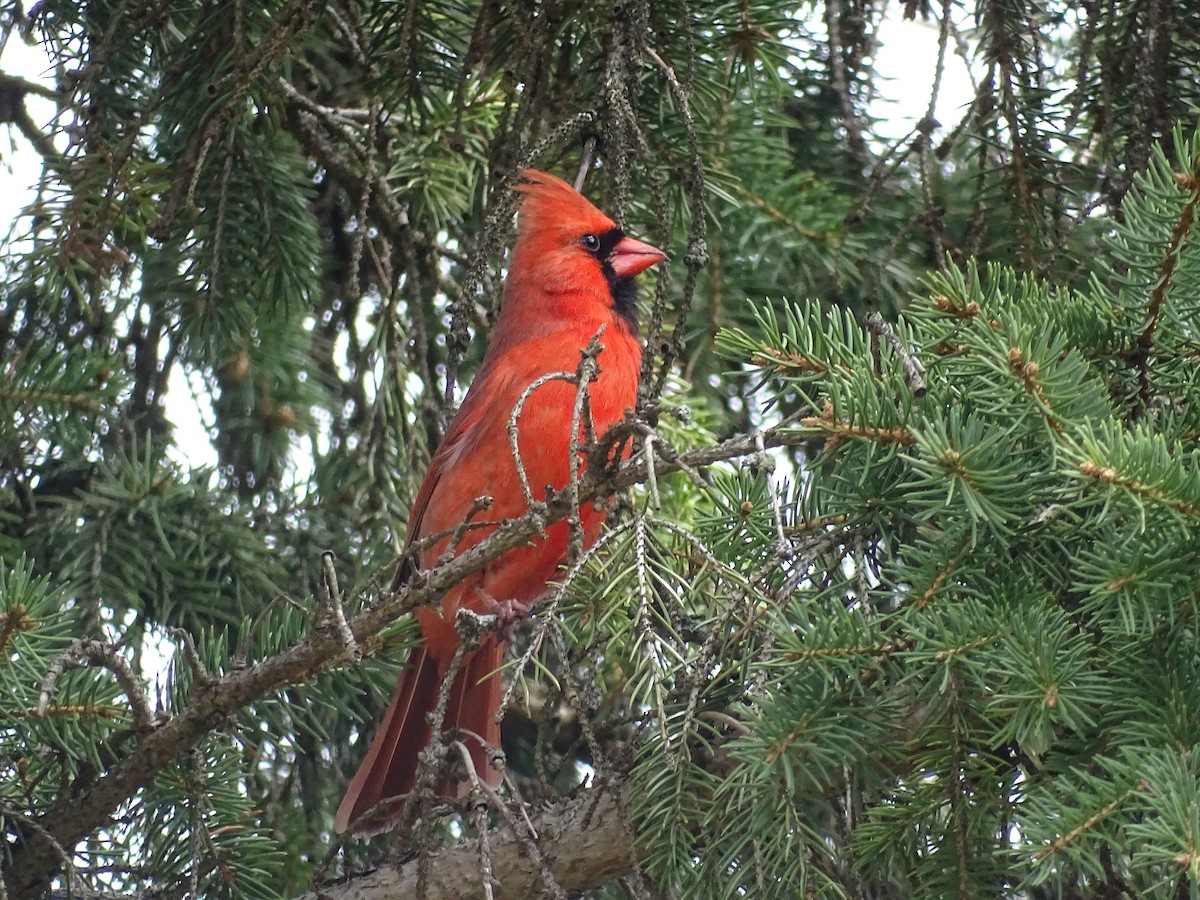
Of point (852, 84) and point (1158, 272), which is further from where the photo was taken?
point (852, 84)

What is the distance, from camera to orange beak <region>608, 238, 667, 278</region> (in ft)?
9.85

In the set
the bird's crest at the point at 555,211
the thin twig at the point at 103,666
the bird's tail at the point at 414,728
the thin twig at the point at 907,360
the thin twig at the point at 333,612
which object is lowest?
the bird's tail at the point at 414,728

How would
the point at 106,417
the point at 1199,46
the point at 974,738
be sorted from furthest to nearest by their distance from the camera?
the point at 106,417, the point at 1199,46, the point at 974,738

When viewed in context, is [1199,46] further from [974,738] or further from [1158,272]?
[974,738]

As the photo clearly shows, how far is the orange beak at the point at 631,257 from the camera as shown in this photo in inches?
118

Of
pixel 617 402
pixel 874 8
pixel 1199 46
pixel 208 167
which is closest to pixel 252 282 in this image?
pixel 208 167

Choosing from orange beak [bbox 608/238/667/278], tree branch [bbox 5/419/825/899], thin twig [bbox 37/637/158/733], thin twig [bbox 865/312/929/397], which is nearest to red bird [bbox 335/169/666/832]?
orange beak [bbox 608/238/667/278]

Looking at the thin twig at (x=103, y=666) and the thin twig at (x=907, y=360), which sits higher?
the thin twig at (x=907, y=360)

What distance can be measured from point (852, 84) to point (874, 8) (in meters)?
0.29

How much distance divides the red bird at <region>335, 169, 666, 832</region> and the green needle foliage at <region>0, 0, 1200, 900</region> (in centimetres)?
11

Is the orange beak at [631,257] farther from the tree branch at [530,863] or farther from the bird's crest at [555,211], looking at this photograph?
the tree branch at [530,863]

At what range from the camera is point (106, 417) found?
260 centimetres

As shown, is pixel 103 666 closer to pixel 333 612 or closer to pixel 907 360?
pixel 333 612

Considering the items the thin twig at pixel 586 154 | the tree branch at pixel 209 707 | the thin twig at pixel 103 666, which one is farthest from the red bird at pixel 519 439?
the thin twig at pixel 103 666
